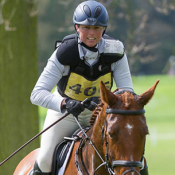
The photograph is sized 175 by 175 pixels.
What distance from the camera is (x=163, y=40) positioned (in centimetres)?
4697

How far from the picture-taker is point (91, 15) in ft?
15.3

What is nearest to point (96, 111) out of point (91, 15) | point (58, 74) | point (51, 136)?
point (58, 74)

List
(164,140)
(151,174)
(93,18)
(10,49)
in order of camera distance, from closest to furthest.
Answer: (93,18) < (10,49) < (151,174) < (164,140)

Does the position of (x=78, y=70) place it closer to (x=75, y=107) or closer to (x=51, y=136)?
(x=75, y=107)

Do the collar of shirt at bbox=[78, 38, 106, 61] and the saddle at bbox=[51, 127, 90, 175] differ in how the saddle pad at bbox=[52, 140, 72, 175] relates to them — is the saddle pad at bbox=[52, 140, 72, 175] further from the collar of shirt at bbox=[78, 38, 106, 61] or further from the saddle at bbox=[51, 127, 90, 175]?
the collar of shirt at bbox=[78, 38, 106, 61]

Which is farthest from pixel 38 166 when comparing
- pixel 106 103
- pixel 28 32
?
pixel 28 32

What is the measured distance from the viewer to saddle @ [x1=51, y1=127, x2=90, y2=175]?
4621 mm

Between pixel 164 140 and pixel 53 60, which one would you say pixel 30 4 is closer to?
pixel 53 60

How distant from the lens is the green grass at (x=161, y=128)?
15.8 metres

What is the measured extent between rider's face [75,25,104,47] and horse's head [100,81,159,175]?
0.92m

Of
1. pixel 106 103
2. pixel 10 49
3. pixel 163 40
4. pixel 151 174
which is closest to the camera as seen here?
pixel 106 103

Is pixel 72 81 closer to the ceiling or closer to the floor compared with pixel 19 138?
closer to the ceiling

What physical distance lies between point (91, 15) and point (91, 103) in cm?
78

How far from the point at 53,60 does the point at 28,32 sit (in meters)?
4.97
